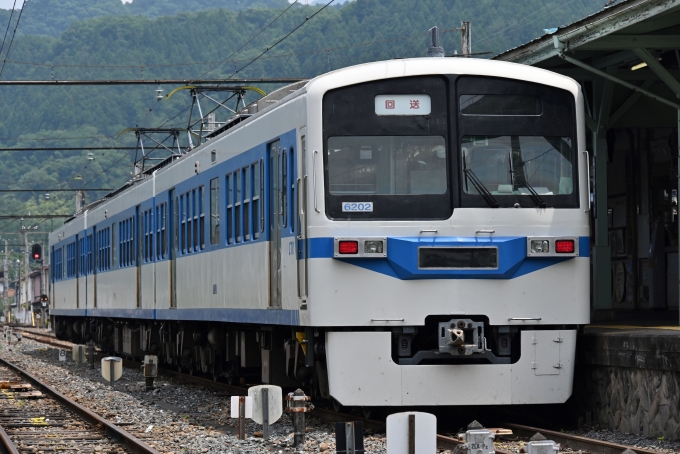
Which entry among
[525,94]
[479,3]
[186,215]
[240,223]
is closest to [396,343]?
[525,94]

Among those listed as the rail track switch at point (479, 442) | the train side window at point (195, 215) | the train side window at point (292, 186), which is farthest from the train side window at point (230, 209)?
the rail track switch at point (479, 442)

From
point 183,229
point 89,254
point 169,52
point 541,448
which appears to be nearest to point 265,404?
point 541,448

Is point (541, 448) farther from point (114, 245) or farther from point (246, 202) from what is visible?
point (114, 245)

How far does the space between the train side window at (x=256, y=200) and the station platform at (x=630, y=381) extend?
3.46 m

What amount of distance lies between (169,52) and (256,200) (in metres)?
98.0

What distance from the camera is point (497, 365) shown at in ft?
33.7

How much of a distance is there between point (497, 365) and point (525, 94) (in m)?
2.37

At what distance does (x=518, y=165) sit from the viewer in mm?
10633

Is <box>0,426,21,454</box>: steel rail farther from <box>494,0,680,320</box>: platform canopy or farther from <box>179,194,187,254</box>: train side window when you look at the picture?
<box>494,0,680,320</box>: platform canopy

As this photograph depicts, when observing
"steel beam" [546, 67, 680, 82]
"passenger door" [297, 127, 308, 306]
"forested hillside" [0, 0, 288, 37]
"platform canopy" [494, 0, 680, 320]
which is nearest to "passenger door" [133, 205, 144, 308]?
"platform canopy" [494, 0, 680, 320]

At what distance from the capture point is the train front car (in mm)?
10219

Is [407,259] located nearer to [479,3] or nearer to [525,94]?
[525,94]

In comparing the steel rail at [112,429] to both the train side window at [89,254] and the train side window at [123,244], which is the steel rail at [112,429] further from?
the train side window at [89,254]

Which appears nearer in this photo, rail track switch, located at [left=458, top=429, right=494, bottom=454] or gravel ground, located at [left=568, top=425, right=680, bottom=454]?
rail track switch, located at [left=458, top=429, right=494, bottom=454]
